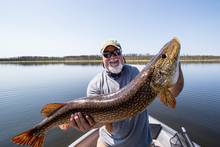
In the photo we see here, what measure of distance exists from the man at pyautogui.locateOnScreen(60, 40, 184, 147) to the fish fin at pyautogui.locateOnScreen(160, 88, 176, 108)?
1.27 ft

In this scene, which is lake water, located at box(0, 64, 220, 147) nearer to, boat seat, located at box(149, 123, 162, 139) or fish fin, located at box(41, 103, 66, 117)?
boat seat, located at box(149, 123, 162, 139)

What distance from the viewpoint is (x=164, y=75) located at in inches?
67.6

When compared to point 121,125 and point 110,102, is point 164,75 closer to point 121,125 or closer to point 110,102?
point 110,102

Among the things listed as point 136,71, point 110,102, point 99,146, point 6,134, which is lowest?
point 6,134

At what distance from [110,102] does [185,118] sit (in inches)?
295

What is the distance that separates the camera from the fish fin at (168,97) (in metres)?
1.73

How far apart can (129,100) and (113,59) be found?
3.05 feet

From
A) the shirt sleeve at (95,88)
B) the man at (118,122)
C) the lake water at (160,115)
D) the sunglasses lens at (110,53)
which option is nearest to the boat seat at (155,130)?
the man at (118,122)

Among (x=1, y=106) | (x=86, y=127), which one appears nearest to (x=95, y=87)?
(x=86, y=127)

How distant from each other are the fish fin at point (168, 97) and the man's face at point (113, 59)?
959mm

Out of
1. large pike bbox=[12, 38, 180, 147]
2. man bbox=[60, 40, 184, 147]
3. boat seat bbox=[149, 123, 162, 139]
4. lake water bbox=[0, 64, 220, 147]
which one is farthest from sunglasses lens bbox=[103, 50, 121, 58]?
lake water bbox=[0, 64, 220, 147]

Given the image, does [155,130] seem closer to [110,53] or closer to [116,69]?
[116,69]

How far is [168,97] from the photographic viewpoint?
1.74m

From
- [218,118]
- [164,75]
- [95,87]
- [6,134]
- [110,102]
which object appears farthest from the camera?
[218,118]
